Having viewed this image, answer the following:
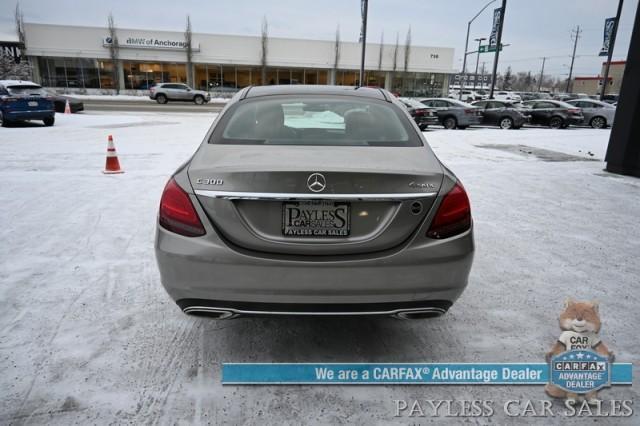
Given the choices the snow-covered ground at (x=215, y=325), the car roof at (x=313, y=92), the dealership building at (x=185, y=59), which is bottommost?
the snow-covered ground at (x=215, y=325)

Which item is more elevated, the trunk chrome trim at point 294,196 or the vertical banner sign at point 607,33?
the vertical banner sign at point 607,33

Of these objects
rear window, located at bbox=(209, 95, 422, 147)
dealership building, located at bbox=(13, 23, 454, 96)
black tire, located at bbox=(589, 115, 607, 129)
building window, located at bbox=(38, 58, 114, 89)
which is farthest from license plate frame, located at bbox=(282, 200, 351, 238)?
building window, located at bbox=(38, 58, 114, 89)

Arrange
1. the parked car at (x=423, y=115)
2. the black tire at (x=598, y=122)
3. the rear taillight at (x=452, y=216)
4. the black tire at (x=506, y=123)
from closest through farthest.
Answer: the rear taillight at (x=452, y=216)
the parked car at (x=423, y=115)
the black tire at (x=506, y=123)
the black tire at (x=598, y=122)

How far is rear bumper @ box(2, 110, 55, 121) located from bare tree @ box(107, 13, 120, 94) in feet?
106

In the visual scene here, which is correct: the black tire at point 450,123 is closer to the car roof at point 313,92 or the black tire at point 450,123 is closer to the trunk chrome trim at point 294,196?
the car roof at point 313,92

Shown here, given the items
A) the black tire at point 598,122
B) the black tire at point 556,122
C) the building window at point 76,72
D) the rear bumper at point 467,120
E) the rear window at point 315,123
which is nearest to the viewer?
the rear window at point 315,123

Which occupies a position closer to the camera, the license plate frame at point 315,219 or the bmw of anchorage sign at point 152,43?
the license plate frame at point 315,219

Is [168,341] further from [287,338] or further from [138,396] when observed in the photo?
[287,338]

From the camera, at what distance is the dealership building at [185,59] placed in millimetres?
45000

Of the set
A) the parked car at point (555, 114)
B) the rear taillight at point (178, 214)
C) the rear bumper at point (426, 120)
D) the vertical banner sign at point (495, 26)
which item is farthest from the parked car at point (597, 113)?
the rear taillight at point (178, 214)

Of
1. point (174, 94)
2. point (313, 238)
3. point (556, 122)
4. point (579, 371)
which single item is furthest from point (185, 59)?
point (579, 371)

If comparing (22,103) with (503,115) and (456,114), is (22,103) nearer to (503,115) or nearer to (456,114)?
(456,114)

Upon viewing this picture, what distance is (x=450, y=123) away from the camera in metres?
21.2

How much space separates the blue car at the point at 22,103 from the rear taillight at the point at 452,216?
17728 mm
